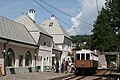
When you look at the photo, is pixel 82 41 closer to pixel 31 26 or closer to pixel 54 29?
pixel 54 29

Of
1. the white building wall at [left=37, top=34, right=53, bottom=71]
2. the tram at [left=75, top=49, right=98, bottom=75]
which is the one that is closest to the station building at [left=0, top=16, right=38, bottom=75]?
the white building wall at [left=37, top=34, right=53, bottom=71]

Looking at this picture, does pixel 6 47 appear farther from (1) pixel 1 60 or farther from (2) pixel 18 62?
A: (2) pixel 18 62

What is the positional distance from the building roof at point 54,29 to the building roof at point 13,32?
1998cm

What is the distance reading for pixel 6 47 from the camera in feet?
107

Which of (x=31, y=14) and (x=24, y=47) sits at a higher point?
(x=31, y=14)

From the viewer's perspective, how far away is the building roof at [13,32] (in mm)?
34219

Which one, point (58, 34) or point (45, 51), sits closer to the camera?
point (45, 51)

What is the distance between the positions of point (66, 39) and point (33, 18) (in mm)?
19430

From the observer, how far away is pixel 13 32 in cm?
3734

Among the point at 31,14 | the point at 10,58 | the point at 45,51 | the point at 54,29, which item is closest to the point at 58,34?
the point at 54,29

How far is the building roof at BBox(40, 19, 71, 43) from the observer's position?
63.6 meters

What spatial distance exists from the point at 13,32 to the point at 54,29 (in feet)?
93.3

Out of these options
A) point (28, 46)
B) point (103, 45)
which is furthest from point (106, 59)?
point (28, 46)

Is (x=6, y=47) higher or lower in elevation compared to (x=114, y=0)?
lower
